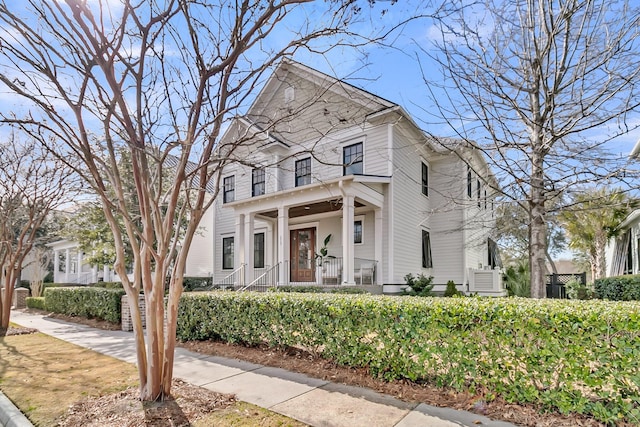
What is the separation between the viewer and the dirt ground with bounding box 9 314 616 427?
3582mm

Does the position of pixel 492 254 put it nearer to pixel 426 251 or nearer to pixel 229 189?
pixel 426 251

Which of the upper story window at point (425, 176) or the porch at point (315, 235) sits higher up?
the upper story window at point (425, 176)

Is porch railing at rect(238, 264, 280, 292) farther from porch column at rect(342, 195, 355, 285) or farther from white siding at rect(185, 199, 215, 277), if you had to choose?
white siding at rect(185, 199, 215, 277)

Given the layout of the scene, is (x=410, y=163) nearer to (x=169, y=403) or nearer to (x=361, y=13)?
(x=361, y=13)

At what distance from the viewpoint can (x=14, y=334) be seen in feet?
30.2

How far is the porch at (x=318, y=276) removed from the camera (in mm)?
12422

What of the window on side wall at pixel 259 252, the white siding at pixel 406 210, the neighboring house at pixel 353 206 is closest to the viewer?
the neighboring house at pixel 353 206

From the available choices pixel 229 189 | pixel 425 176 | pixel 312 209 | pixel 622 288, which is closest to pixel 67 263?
pixel 229 189

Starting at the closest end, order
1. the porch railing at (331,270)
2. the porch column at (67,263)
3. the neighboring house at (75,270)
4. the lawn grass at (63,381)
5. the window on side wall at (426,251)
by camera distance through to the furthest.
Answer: the lawn grass at (63,381)
the porch railing at (331,270)
the window on side wall at (426,251)
the neighboring house at (75,270)
the porch column at (67,263)

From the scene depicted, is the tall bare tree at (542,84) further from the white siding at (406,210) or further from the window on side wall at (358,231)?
the window on side wall at (358,231)

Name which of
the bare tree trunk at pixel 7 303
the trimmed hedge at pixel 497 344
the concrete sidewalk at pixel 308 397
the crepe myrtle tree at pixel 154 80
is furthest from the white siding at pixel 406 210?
the bare tree trunk at pixel 7 303

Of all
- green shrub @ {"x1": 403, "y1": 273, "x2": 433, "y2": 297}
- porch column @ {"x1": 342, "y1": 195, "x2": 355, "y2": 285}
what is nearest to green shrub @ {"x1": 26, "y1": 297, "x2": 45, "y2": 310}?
porch column @ {"x1": 342, "y1": 195, "x2": 355, "y2": 285}

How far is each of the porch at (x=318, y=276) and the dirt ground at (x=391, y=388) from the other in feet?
17.3

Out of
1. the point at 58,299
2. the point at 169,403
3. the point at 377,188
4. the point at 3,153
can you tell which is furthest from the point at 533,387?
the point at 58,299
